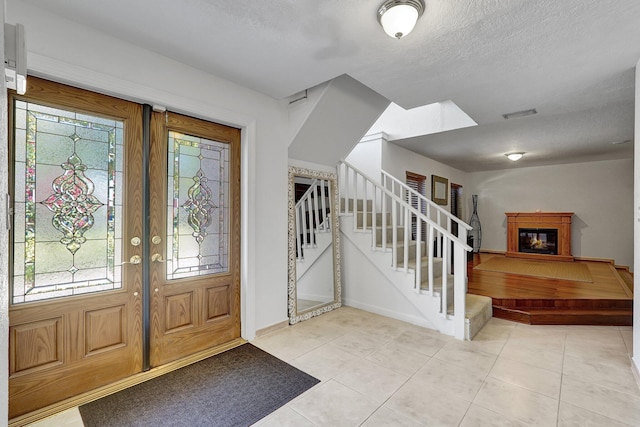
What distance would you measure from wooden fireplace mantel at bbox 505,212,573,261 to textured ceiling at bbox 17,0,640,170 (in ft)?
14.5

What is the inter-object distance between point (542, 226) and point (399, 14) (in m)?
7.65

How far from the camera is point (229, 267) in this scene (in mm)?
2904

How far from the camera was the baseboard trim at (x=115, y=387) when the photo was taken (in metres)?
1.83

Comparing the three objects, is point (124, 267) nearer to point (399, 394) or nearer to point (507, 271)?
point (399, 394)

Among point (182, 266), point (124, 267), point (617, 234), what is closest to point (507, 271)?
point (617, 234)

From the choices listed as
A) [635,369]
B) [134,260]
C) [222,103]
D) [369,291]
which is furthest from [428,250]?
[134,260]

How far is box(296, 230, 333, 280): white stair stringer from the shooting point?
369 cm

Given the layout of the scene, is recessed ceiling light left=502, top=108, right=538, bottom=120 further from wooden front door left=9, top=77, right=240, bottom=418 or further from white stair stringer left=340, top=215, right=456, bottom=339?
wooden front door left=9, top=77, right=240, bottom=418

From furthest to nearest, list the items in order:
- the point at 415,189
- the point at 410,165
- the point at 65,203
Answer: the point at 415,189 → the point at 410,165 → the point at 65,203

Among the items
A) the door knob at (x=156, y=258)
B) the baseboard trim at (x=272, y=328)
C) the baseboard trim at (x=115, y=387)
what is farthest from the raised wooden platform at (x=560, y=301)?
the door knob at (x=156, y=258)

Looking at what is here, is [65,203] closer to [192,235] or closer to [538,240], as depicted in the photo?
[192,235]

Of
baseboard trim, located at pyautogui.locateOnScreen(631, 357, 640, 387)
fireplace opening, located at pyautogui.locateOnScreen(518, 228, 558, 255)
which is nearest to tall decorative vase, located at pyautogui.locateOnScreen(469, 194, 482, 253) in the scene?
fireplace opening, located at pyautogui.locateOnScreen(518, 228, 558, 255)

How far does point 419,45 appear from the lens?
221 centimetres

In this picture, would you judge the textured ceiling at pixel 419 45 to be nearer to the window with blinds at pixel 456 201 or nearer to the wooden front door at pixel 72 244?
the wooden front door at pixel 72 244
